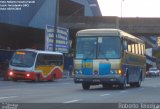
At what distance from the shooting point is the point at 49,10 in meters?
70.4

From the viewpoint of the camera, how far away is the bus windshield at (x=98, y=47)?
31703mm

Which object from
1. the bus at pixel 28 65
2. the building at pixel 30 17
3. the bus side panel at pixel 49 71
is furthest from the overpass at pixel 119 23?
the bus at pixel 28 65

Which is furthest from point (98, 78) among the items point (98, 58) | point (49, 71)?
point (49, 71)

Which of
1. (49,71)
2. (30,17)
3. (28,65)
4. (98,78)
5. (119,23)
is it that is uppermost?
(30,17)

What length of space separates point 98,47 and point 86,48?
2.24 feet

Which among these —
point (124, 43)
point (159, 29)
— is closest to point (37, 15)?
point (159, 29)

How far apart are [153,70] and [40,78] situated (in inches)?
1749

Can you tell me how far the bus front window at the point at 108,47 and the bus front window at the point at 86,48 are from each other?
1.08 feet

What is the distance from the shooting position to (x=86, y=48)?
32.0 metres

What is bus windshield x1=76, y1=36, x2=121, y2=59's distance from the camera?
31703 millimetres

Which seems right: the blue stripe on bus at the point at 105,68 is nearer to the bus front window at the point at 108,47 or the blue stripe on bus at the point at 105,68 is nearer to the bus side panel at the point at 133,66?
the bus front window at the point at 108,47

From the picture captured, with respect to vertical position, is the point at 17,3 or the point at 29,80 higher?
the point at 17,3

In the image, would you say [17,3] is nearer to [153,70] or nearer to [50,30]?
[50,30]

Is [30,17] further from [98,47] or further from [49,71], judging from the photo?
[98,47]
